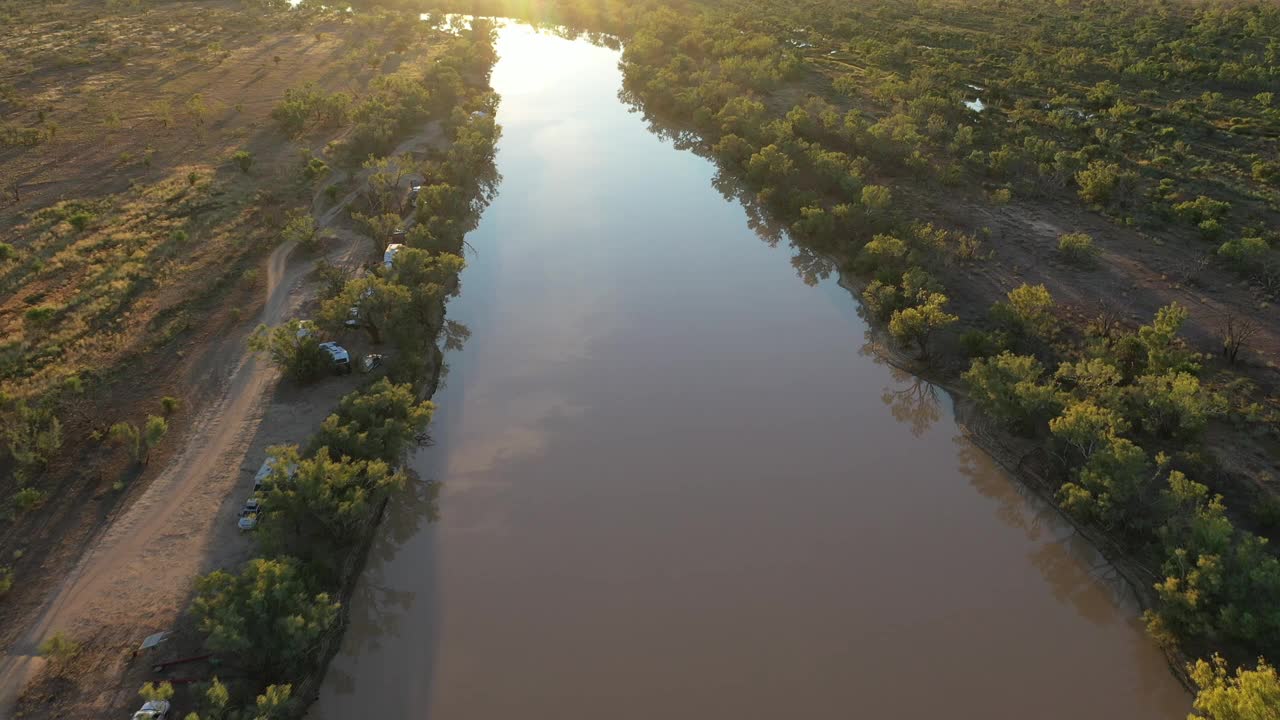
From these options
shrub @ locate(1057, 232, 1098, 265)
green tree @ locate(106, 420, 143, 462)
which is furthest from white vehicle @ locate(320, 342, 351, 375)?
shrub @ locate(1057, 232, 1098, 265)

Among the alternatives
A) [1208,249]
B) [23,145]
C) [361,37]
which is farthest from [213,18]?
[1208,249]

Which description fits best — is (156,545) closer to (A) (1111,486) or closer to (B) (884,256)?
(A) (1111,486)

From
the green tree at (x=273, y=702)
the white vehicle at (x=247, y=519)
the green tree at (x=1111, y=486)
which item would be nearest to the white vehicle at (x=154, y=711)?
the green tree at (x=273, y=702)

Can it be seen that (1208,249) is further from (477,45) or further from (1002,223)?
(477,45)

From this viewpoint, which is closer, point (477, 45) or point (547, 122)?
point (547, 122)

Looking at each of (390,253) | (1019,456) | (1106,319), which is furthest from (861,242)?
(390,253)

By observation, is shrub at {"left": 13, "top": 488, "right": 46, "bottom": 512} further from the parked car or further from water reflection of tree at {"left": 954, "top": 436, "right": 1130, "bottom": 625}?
water reflection of tree at {"left": 954, "top": 436, "right": 1130, "bottom": 625}
